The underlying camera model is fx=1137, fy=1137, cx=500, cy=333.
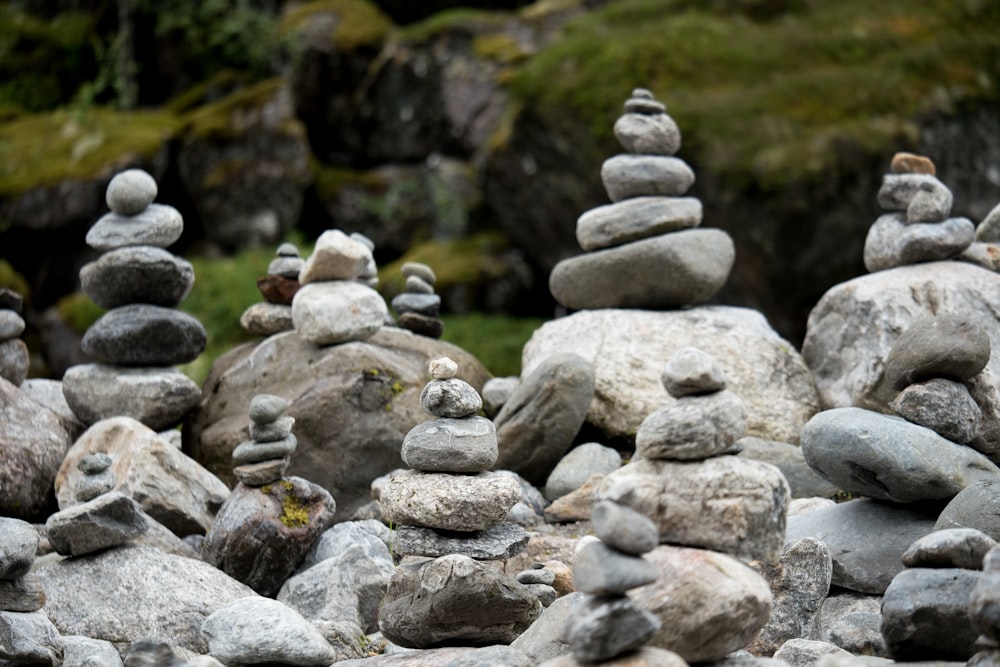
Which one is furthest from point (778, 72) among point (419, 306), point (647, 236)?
point (419, 306)

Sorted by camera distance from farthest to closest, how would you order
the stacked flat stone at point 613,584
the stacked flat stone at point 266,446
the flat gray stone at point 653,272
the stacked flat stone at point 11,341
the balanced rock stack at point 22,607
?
1. the flat gray stone at point 653,272
2. the stacked flat stone at point 11,341
3. the stacked flat stone at point 266,446
4. the balanced rock stack at point 22,607
5. the stacked flat stone at point 613,584

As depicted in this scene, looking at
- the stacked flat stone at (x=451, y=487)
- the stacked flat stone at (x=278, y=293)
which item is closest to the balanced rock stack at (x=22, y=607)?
the stacked flat stone at (x=451, y=487)

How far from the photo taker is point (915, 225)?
762 cm

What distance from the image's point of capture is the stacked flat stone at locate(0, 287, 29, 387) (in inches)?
291

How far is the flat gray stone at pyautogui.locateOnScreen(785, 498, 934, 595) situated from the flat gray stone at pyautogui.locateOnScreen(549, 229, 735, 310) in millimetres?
2447

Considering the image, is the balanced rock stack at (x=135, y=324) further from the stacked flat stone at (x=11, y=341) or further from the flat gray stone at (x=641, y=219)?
the flat gray stone at (x=641, y=219)

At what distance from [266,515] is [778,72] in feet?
31.5

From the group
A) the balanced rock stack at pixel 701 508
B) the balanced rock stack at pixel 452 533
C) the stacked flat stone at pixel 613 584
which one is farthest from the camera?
the balanced rock stack at pixel 452 533

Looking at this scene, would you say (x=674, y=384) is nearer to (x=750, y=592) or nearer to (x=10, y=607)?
(x=750, y=592)

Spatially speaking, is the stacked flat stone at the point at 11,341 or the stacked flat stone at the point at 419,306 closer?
the stacked flat stone at the point at 11,341

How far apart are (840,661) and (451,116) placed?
48.5 feet

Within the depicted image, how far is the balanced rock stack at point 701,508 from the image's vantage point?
3.93 meters

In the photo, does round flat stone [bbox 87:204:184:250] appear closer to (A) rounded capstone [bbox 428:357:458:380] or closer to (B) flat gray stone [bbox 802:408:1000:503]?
(A) rounded capstone [bbox 428:357:458:380]

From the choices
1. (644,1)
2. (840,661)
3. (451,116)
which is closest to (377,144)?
(451,116)
